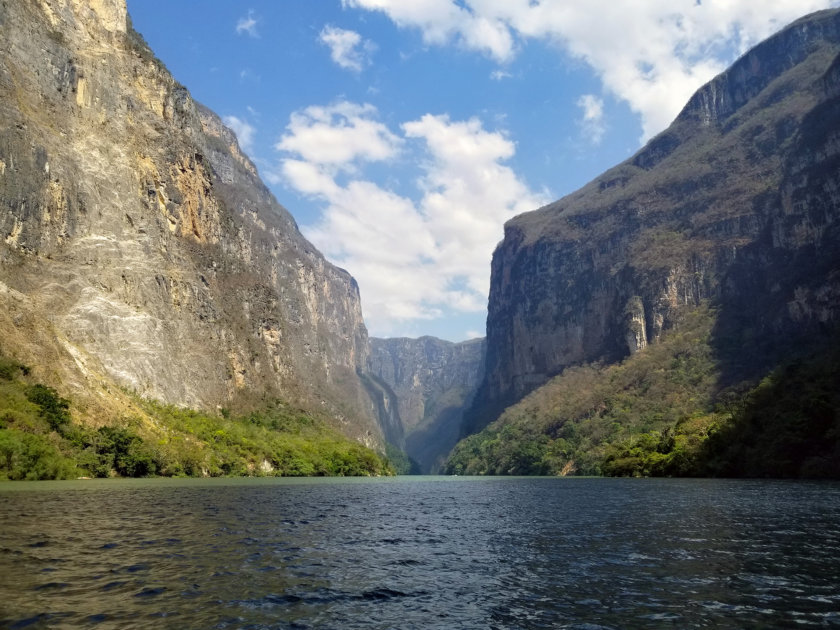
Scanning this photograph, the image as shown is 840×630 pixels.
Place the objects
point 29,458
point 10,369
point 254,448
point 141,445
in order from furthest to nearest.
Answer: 1. point 254,448
2. point 141,445
3. point 10,369
4. point 29,458

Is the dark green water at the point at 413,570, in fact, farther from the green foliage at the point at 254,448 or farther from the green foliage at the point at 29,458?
the green foliage at the point at 254,448

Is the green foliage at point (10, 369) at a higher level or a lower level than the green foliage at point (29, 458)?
higher

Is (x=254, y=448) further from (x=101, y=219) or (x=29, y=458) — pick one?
(x=29, y=458)

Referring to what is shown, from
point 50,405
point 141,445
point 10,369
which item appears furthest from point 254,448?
point 10,369

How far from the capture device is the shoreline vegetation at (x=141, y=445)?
238 ft

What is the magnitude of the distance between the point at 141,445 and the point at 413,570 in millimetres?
82240

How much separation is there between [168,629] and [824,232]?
222792mm

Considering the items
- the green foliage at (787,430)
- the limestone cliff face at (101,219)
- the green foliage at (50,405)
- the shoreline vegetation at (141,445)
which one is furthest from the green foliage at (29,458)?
the green foliage at (787,430)

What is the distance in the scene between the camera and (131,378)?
124 meters

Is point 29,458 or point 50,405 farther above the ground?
point 50,405

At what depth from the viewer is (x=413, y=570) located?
22656 mm

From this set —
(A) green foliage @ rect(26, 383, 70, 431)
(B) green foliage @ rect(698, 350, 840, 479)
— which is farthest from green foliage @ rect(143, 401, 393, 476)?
(B) green foliage @ rect(698, 350, 840, 479)

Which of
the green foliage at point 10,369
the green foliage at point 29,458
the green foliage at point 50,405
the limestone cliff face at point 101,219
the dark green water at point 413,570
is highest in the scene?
the limestone cliff face at point 101,219

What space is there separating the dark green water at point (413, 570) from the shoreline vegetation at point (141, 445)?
3717 cm
